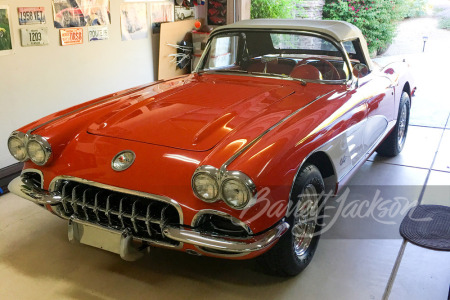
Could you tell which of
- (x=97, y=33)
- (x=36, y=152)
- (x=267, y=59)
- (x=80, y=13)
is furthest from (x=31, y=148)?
(x=97, y=33)

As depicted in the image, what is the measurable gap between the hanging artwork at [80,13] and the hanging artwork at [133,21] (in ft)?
0.74

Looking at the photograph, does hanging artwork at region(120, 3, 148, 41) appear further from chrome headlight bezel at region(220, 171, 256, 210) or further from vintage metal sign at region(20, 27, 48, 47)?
chrome headlight bezel at region(220, 171, 256, 210)

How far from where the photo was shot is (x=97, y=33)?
455 cm

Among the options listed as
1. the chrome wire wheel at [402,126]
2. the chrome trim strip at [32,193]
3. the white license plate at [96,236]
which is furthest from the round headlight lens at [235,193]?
the chrome wire wheel at [402,126]

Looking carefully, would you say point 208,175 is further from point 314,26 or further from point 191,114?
point 314,26

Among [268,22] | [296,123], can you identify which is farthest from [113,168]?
[268,22]

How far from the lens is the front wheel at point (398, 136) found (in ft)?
13.7

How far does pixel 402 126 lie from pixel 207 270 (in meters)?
2.77

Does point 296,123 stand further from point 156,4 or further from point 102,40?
point 156,4

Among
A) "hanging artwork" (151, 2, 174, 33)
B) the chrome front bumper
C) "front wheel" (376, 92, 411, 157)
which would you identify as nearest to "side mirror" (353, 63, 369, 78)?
"front wheel" (376, 92, 411, 157)

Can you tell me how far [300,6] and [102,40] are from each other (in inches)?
177

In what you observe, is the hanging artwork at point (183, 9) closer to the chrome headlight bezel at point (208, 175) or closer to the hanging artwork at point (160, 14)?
the hanging artwork at point (160, 14)

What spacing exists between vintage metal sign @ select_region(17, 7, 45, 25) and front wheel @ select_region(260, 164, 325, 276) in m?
2.70

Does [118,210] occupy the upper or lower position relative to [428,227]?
upper
